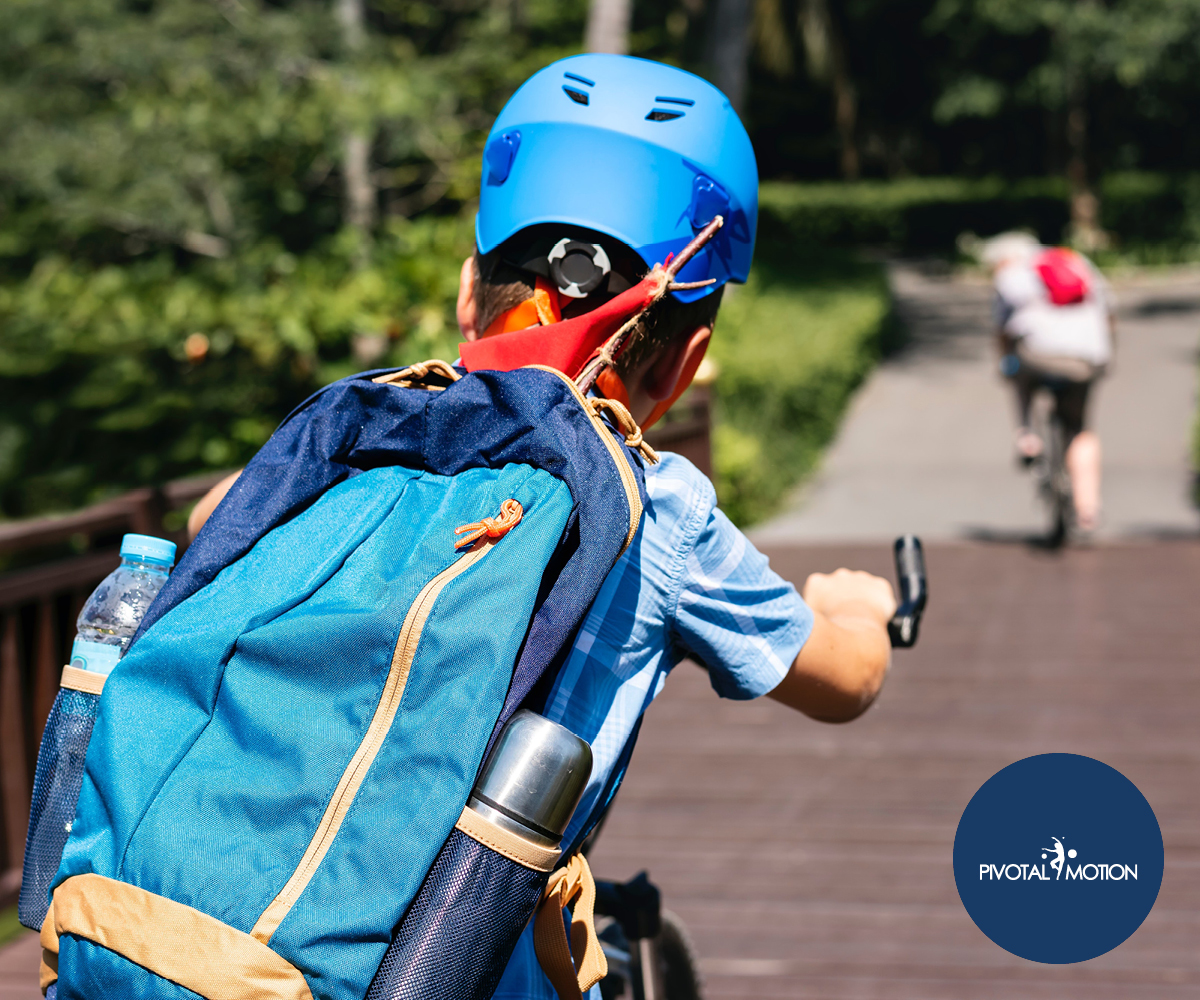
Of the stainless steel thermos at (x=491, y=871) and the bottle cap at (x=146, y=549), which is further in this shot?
the bottle cap at (x=146, y=549)

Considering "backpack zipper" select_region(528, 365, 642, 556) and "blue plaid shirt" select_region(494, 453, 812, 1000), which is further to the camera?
"blue plaid shirt" select_region(494, 453, 812, 1000)

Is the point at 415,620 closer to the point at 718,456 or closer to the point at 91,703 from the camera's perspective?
the point at 91,703

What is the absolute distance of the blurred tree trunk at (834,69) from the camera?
3366 cm

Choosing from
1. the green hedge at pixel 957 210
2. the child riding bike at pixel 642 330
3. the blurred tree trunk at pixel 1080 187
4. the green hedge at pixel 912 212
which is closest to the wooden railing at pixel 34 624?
the child riding bike at pixel 642 330

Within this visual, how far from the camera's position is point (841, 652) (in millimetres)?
1671

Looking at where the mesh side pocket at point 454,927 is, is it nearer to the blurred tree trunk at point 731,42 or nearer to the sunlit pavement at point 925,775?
the sunlit pavement at point 925,775

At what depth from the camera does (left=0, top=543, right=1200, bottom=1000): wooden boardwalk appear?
11.3ft

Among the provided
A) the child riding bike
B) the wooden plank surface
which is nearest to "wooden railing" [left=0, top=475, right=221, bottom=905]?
the wooden plank surface

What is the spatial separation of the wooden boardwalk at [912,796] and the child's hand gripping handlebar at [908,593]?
5.88 ft

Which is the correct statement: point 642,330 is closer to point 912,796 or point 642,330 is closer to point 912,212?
point 912,796

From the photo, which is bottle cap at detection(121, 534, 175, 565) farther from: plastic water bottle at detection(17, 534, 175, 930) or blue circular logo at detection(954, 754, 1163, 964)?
blue circular logo at detection(954, 754, 1163, 964)

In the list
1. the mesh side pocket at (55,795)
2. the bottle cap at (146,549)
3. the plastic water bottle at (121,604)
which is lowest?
the mesh side pocket at (55,795)

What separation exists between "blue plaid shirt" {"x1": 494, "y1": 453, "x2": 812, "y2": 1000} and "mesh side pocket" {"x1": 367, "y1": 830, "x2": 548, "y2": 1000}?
7.6 inches

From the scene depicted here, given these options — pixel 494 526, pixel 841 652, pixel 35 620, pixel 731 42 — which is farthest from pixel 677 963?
pixel 731 42
